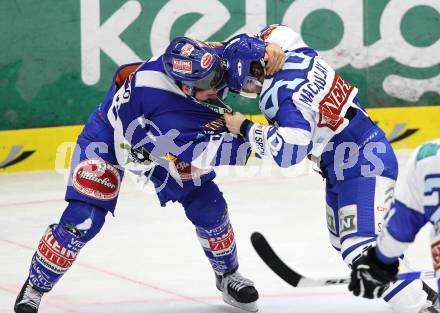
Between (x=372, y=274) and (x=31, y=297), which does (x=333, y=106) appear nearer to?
(x=372, y=274)

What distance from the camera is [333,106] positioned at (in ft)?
13.7

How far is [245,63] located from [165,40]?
380 centimetres

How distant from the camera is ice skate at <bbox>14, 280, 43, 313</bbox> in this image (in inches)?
178

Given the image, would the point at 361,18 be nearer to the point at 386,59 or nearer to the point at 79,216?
the point at 386,59

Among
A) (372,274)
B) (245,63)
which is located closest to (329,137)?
(245,63)

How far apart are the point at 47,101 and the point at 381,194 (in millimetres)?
4032

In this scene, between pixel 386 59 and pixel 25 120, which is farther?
pixel 386 59

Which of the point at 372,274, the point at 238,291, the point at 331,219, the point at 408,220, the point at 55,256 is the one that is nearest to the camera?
the point at 408,220

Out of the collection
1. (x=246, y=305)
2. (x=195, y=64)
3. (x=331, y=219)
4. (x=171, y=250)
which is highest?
(x=195, y=64)

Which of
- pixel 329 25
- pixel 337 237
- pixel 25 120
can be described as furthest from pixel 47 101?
pixel 337 237

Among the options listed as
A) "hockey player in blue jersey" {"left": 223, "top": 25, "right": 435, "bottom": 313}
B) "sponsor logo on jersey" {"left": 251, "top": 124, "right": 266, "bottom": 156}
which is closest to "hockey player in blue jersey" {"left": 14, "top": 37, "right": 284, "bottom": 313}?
"hockey player in blue jersey" {"left": 223, "top": 25, "right": 435, "bottom": 313}

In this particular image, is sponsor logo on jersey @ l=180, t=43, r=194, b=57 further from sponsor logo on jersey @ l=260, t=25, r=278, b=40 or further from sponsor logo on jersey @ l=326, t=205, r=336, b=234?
sponsor logo on jersey @ l=326, t=205, r=336, b=234

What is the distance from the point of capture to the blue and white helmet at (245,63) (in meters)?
4.16

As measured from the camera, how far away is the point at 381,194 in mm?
4156
